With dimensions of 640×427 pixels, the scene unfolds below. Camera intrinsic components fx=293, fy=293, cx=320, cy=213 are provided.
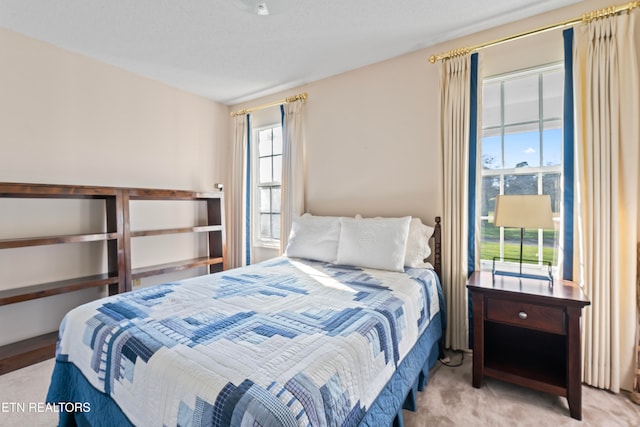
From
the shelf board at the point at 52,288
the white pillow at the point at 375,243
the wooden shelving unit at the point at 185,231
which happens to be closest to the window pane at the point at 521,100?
the white pillow at the point at 375,243

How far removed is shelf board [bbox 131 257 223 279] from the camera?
9.42 feet

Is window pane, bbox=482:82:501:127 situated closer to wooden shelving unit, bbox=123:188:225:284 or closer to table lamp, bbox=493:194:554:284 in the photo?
table lamp, bbox=493:194:554:284

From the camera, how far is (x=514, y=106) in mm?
2264

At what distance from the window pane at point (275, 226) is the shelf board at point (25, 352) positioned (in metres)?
2.20

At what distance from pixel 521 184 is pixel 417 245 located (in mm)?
901

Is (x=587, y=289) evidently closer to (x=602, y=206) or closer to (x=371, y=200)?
(x=602, y=206)

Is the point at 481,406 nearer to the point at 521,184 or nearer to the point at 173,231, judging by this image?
the point at 521,184

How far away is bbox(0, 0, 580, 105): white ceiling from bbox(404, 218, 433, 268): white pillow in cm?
157

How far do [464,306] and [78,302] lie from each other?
341 centimetres

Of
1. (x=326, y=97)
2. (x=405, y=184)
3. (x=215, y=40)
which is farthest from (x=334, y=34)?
(x=405, y=184)

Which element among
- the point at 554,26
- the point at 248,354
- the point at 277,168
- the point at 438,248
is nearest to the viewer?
the point at 248,354

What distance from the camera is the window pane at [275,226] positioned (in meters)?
3.68

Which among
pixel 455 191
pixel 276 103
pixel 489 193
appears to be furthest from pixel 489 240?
pixel 276 103

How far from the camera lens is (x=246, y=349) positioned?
110cm
